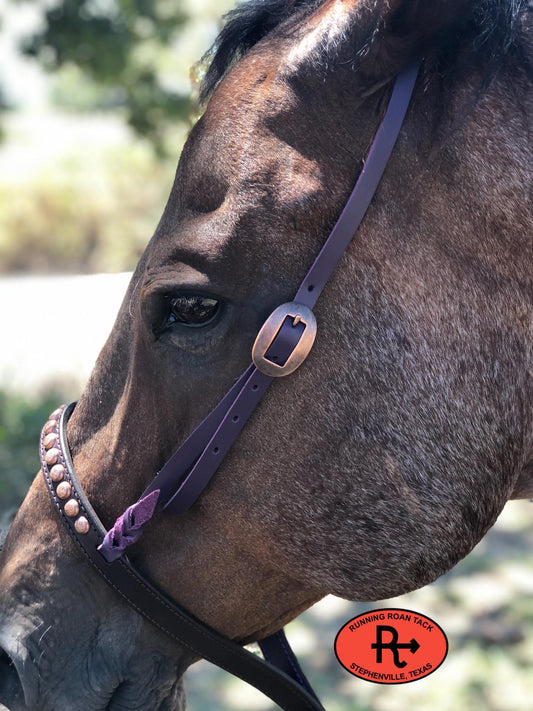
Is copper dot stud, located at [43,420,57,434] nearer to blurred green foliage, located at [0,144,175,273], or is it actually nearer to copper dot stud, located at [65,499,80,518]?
copper dot stud, located at [65,499,80,518]

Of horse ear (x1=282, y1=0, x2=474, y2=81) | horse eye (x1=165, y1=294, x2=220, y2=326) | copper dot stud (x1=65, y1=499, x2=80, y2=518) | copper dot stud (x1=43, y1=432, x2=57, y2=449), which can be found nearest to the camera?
horse ear (x1=282, y1=0, x2=474, y2=81)

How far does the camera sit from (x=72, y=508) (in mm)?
1694

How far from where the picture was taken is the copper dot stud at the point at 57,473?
68.7 inches

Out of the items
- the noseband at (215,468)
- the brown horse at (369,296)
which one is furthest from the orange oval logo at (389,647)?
the brown horse at (369,296)

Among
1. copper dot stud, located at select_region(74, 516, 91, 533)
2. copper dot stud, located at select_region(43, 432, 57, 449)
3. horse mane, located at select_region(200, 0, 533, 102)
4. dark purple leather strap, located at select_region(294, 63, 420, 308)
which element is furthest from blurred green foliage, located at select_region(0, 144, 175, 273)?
dark purple leather strap, located at select_region(294, 63, 420, 308)

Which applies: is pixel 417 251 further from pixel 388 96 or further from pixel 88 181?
pixel 88 181

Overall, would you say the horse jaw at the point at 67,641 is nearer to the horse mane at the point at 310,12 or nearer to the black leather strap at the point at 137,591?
the black leather strap at the point at 137,591

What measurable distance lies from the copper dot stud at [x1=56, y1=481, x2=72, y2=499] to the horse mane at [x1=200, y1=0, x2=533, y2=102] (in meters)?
1.10

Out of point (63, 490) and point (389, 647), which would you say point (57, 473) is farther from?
point (389, 647)

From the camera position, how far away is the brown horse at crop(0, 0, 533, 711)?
1.53 meters

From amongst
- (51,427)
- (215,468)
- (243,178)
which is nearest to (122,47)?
(51,427)

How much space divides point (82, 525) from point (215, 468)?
0.36 metres

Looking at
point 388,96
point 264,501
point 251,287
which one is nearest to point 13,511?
point 264,501

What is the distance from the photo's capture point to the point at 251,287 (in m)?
1.57
